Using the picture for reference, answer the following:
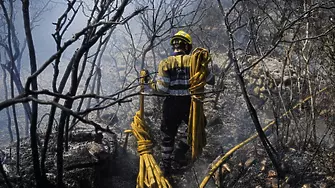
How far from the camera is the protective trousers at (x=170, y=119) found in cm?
434

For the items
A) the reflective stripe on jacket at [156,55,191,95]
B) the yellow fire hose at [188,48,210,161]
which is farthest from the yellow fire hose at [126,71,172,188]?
the yellow fire hose at [188,48,210,161]

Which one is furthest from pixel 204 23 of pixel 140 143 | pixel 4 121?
pixel 140 143

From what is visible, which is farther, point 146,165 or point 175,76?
point 175,76

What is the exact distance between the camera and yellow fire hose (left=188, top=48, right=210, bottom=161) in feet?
12.6

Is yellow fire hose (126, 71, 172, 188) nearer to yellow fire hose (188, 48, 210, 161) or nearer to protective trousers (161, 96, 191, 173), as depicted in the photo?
protective trousers (161, 96, 191, 173)

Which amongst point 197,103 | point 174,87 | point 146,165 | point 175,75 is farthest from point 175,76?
point 146,165

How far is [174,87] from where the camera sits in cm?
432

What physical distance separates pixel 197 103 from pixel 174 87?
61 cm

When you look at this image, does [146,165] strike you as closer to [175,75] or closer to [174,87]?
[174,87]

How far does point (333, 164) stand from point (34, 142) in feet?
11.1

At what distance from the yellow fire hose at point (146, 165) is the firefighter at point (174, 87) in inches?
17.2

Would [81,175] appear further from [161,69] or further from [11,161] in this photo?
[161,69]

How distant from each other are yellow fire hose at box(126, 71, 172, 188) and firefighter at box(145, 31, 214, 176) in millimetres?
437

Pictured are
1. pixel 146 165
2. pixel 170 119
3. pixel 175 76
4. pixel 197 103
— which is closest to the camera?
pixel 146 165
